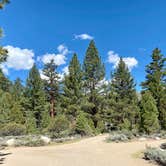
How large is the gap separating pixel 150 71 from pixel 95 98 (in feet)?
25.5

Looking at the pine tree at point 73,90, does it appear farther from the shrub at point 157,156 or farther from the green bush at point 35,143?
the shrub at point 157,156

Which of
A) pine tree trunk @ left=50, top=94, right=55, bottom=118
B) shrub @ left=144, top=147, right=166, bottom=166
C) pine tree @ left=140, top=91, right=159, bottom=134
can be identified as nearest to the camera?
shrub @ left=144, top=147, right=166, bottom=166

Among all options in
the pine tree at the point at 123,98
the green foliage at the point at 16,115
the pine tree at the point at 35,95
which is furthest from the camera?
the pine tree at the point at 35,95

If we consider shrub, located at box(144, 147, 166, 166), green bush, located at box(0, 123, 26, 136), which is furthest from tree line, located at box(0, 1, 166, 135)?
shrub, located at box(144, 147, 166, 166)

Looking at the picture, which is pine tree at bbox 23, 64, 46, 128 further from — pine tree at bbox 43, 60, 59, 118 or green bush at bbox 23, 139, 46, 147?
green bush at bbox 23, 139, 46, 147

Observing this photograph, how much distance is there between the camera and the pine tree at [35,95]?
38.4 metres

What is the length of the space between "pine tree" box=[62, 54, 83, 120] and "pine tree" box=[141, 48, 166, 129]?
27.5 ft

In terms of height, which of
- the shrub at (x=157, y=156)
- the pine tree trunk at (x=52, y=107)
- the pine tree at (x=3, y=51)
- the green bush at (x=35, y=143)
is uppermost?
the pine tree trunk at (x=52, y=107)

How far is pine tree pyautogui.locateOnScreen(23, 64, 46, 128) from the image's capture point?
126 ft

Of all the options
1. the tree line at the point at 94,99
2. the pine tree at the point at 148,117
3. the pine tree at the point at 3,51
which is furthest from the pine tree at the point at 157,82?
the pine tree at the point at 3,51

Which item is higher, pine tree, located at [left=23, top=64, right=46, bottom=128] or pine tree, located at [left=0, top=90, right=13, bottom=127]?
pine tree, located at [left=23, top=64, right=46, bottom=128]

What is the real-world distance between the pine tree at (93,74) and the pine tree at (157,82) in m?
5.90

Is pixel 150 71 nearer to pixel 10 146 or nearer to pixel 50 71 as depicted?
pixel 50 71

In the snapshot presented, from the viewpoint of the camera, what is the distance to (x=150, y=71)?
110 feet
